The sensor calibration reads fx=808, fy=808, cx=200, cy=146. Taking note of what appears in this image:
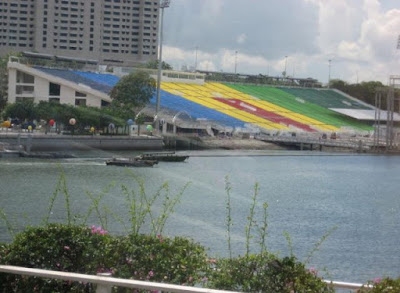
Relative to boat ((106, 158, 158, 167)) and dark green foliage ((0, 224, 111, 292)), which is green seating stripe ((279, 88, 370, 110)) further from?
dark green foliage ((0, 224, 111, 292))

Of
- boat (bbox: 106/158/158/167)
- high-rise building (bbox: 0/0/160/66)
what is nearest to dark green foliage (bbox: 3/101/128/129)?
boat (bbox: 106/158/158/167)

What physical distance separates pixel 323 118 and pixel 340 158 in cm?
1755

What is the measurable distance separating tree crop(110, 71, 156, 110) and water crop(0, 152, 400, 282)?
11532mm

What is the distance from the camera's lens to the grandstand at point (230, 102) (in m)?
59.5

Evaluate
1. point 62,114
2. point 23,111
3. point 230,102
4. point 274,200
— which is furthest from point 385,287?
point 230,102

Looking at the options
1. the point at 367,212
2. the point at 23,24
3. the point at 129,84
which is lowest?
the point at 367,212

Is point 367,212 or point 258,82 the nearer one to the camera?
point 367,212

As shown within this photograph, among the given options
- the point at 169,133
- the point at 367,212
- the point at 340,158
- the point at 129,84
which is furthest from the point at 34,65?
the point at 367,212

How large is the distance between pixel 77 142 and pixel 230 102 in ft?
75.3

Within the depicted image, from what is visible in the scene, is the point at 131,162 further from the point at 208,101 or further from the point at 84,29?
the point at 84,29

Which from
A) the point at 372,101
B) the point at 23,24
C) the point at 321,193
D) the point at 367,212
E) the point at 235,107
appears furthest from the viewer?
the point at 23,24

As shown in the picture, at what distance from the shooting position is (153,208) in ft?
74.5

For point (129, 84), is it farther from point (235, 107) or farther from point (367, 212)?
point (367, 212)

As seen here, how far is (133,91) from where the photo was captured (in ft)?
190
